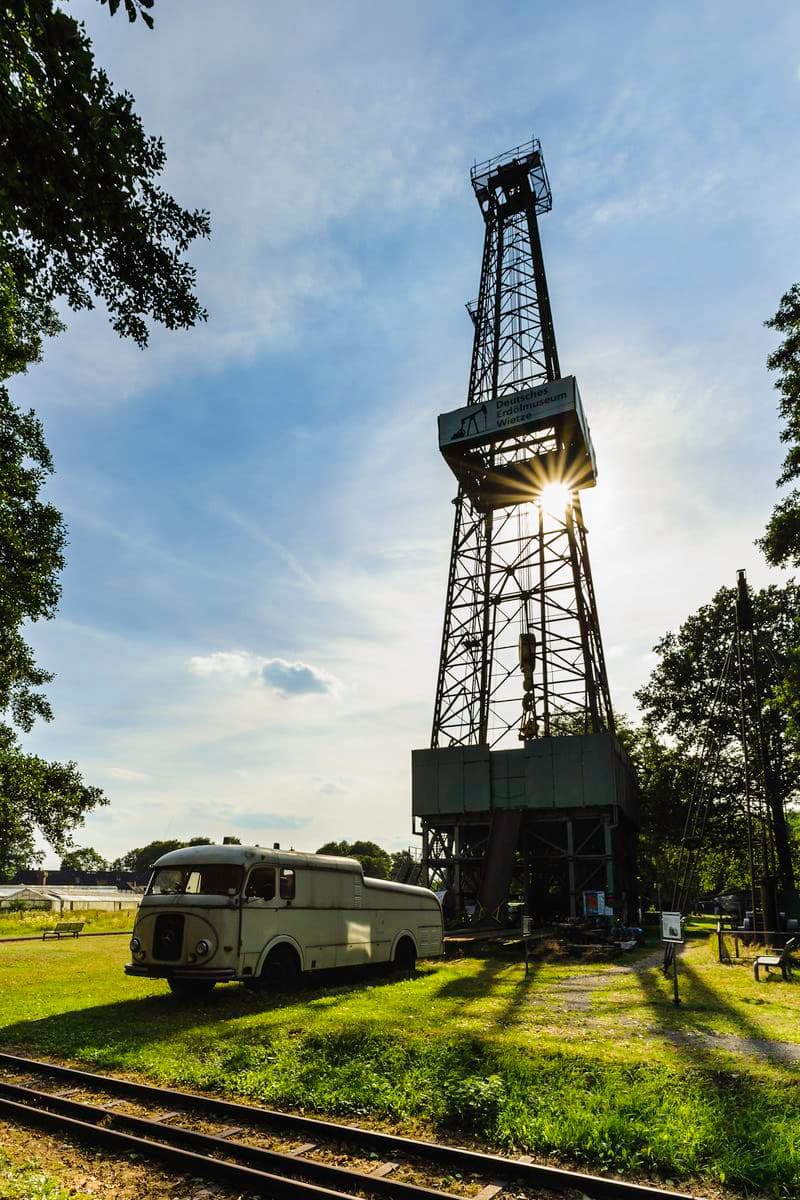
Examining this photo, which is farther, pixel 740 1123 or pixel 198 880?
pixel 198 880

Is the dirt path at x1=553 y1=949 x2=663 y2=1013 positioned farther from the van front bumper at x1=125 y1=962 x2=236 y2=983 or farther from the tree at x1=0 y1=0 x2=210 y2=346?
the tree at x1=0 y1=0 x2=210 y2=346

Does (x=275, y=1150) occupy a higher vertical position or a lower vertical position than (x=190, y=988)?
higher

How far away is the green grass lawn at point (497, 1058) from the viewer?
6.71 meters

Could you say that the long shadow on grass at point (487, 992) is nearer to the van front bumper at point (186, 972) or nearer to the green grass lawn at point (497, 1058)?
the green grass lawn at point (497, 1058)

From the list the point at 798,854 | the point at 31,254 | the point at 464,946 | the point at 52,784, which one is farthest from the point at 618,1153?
the point at 798,854

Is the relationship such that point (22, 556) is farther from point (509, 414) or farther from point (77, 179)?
point (509, 414)

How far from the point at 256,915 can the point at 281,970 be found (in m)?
1.71

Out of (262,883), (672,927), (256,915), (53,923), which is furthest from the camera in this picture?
(53,923)

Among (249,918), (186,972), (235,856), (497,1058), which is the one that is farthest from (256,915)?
(497,1058)

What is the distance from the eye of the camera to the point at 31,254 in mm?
9031

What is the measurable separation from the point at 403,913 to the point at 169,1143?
1219 cm

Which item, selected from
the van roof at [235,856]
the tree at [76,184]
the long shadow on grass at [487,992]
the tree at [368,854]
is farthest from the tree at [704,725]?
the tree at [368,854]

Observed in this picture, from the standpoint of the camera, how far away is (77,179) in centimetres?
725

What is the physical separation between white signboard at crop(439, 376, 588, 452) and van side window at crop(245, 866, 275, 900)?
109 ft
